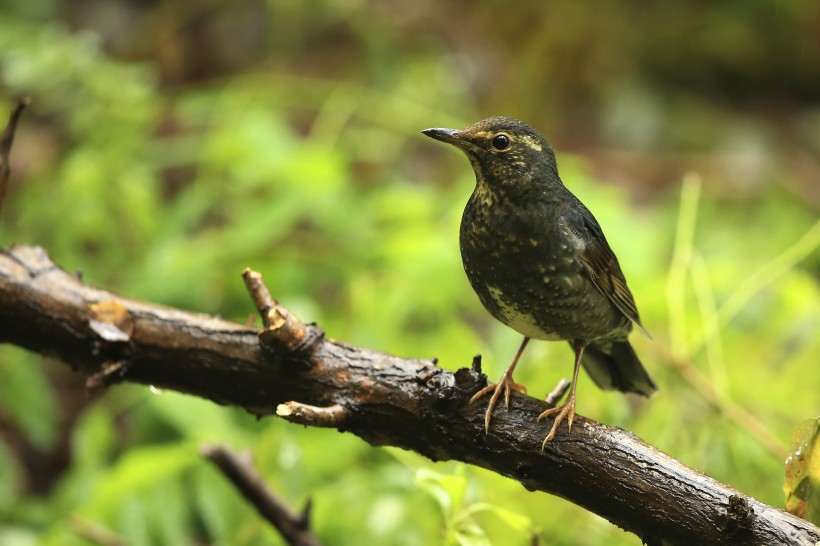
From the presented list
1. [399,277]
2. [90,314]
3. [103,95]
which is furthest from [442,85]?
[90,314]

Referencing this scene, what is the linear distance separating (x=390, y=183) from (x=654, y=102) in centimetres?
409

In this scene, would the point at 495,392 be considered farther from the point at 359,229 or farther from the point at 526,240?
the point at 359,229

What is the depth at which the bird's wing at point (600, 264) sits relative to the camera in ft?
7.89

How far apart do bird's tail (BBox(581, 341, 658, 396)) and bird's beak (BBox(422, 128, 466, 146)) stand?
86 centimetres

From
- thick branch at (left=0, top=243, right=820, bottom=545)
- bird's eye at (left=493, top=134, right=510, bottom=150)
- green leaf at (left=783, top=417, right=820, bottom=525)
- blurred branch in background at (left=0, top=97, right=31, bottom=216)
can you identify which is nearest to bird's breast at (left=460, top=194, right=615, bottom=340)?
bird's eye at (left=493, top=134, right=510, bottom=150)

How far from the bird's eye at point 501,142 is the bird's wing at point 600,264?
0.85ft

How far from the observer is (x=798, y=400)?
3.51 metres

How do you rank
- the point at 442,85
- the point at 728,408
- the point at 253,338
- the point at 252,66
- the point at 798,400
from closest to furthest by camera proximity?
the point at 253,338, the point at 728,408, the point at 798,400, the point at 442,85, the point at 252,66

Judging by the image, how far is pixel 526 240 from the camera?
7.55ft

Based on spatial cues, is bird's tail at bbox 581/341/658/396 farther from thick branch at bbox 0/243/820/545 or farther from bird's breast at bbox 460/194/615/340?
thick branch at bbox 0/243/820/545

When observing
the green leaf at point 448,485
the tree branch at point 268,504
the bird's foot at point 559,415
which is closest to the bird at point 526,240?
the bird's foot at point 559,415

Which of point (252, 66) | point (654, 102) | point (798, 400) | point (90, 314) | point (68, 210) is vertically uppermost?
point (654, 102)

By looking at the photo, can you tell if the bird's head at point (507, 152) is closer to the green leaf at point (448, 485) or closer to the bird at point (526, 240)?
the bird at point (526, 240)

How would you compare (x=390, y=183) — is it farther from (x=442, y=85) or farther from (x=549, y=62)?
(x=549, y=62)
